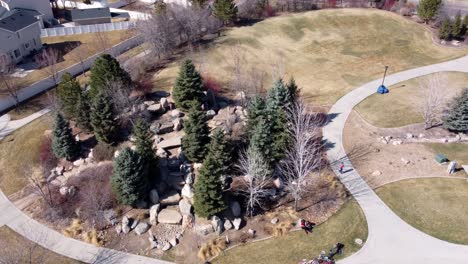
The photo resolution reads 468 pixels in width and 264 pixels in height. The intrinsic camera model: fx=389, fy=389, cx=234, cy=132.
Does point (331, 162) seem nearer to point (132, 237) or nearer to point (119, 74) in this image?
point (132, 237)

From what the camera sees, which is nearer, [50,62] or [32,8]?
[50,62]

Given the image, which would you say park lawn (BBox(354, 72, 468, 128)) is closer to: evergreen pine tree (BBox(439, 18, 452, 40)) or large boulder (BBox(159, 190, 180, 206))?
evergreen pine tree (BBox(439, 18, 452, 40))

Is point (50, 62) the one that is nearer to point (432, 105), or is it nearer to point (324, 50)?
point (324, 50)

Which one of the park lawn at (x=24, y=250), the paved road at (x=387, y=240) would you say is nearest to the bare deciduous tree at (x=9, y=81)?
the park lawn at (x=24, y=250)

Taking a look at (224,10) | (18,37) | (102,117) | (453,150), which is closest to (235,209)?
(102,117)

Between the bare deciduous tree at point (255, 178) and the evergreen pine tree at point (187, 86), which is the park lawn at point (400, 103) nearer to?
the bare deciduous tree at point (255, 178)

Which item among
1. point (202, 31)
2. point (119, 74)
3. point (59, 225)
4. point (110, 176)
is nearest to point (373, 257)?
point (110, 176)
